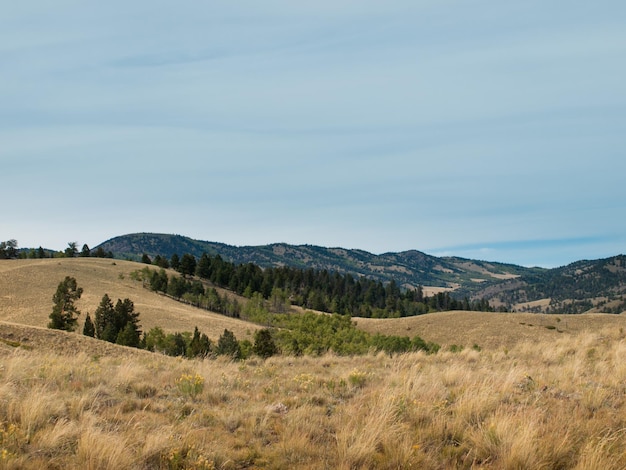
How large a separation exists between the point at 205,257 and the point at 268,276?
25247mm

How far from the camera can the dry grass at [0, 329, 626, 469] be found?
5.38 meters

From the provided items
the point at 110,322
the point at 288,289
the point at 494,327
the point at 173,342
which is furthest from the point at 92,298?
the point at 288,289

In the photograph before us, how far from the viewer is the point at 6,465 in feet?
15.8

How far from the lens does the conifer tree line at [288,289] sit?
389ft

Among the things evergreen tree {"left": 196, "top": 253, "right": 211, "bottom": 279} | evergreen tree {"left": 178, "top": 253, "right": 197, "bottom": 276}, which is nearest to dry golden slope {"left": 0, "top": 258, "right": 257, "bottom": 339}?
evergreen tree {"left": 178, "top": 253, "right": 197, "bottom": 276}

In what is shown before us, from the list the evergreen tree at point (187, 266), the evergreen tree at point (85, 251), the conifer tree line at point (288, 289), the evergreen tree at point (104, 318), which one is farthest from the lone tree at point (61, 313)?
the evergreen tree at point (85, 251)

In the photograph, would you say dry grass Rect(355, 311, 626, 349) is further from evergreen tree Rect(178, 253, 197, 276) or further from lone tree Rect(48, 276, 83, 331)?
evergreen tree Rect(178, 253, 197, 276)

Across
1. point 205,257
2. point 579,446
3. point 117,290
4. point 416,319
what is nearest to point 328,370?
point 579,446

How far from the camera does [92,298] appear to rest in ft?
296

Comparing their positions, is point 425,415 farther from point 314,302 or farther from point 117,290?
point 314,302

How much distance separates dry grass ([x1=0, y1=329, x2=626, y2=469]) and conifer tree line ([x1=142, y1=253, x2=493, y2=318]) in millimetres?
109575

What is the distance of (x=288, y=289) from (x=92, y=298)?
79993mm

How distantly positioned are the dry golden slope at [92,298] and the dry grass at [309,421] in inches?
2509

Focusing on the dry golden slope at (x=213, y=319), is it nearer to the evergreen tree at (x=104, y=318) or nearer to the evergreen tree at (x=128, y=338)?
the evergreen tree at (x=104, y=318)
